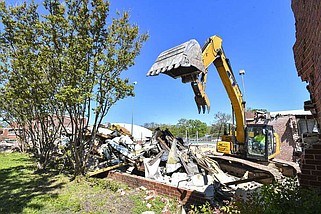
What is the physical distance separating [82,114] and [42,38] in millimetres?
2610

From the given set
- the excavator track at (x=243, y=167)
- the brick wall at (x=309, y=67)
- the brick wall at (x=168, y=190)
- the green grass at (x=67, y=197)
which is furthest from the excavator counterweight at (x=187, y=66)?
the excavator track at (x=243, y=167)

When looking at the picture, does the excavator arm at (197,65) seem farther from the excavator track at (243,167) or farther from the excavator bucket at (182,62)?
the excavator track at (243,167)

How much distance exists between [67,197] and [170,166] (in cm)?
294

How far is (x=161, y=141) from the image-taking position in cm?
839

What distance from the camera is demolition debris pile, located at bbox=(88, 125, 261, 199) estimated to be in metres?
5.66

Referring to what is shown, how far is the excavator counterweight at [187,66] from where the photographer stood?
4816 millimetres

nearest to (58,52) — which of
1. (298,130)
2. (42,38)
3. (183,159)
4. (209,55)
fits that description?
(42,38)

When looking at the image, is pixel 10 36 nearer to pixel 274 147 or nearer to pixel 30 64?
pixel 30 64

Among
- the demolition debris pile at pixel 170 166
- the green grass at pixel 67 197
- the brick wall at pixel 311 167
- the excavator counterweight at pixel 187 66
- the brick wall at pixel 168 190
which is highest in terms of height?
the excavator counterweight at pixel 187 66

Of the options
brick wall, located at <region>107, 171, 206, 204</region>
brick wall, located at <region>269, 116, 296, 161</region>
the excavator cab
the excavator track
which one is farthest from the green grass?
brick wall, located at <region>269, 116, 296, 161</region>

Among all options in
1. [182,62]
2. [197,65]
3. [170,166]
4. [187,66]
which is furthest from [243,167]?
[182,62]

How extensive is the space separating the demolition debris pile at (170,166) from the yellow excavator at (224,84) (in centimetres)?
120

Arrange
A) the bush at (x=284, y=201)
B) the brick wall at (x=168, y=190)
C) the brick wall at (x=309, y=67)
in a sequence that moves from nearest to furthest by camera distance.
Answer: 1. the bush at (x=284, y=201)
2. the brick wall at (x=309, y=67)
3. the brick wall at (x=168, y=190)

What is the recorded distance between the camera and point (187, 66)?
4.75 metres
